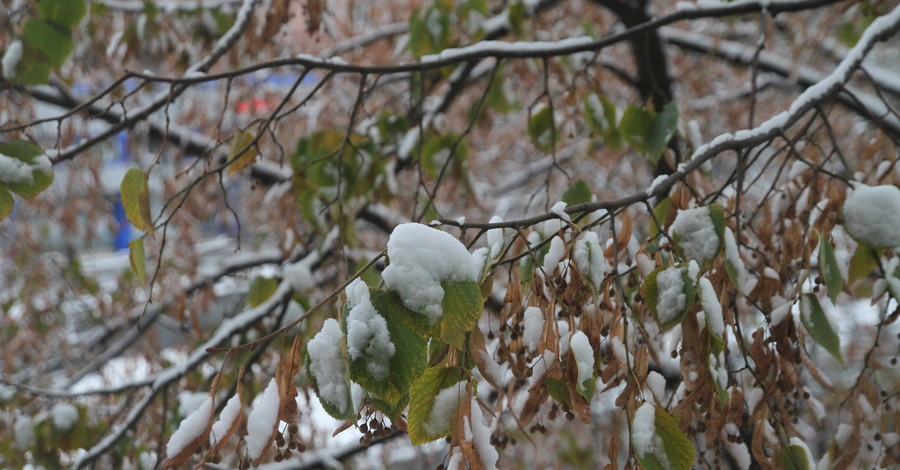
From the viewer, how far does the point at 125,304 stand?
2.98 m

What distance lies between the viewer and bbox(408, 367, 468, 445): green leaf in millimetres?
652

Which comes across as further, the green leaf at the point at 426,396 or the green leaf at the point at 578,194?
the green leaf at the point at 578,194

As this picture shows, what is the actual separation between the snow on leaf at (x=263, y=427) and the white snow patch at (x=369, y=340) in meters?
0.09

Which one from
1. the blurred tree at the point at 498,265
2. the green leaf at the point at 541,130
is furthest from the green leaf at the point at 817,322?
the green leaf at the point at 541,130

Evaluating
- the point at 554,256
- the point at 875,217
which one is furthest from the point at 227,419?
the point at 875,217

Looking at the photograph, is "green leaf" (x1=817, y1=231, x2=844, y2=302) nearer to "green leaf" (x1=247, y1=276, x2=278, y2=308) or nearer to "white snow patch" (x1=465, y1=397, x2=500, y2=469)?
"white snow patch" (x1=465, y1=397, x2=500, y2=469)

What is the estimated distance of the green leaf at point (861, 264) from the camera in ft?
3.24

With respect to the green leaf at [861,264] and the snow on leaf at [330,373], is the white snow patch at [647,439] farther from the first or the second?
the green leaf at [861,264]

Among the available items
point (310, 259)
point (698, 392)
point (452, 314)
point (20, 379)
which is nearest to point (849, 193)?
point (698, 392)

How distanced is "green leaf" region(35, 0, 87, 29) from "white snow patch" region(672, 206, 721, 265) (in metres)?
1.15

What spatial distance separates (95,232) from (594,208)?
3.10 metres

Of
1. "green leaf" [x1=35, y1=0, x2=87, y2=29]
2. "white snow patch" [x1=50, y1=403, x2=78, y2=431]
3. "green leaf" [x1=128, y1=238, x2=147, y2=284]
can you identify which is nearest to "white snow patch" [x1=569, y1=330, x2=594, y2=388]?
"green leaf" [x1=128, y1=238, x2=147, y2=284]

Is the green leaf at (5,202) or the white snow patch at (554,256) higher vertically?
the green leaf at (5,202)

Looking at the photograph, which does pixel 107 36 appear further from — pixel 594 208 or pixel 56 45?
pixel 594 208
